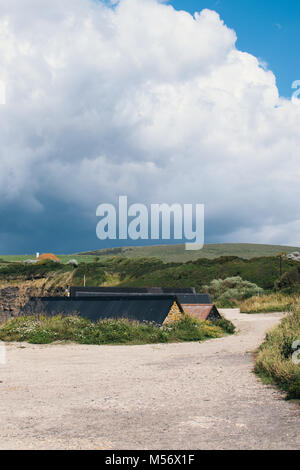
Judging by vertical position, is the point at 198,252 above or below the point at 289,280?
above

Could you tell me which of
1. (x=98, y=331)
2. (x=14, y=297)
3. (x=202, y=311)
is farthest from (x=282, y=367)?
(x=14, y=297)

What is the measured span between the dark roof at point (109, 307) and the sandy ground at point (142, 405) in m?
6.39

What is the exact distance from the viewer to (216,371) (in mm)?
11031

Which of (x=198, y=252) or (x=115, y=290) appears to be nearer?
(x=115, y=290)

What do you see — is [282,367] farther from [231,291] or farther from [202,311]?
[231,291]

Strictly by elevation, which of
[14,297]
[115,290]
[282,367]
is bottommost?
[282,367]

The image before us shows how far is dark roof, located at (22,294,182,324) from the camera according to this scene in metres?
20.4

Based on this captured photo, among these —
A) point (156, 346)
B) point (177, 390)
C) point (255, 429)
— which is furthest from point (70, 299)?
point (255, 429)

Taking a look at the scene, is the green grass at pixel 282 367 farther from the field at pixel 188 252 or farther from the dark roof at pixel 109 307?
the field at pixel 188 252

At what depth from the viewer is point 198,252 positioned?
12731 centimetres

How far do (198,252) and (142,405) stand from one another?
120385 millimetres

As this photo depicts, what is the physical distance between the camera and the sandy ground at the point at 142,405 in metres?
5.65
